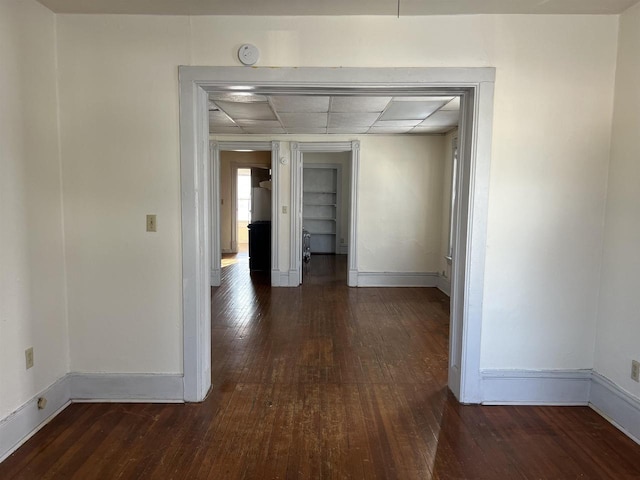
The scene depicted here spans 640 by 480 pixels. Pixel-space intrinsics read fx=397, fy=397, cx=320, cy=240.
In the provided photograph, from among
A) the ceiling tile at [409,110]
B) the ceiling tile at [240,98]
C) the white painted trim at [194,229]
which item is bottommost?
the white painted trim at [194,229]

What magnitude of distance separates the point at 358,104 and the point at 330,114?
1.89ft

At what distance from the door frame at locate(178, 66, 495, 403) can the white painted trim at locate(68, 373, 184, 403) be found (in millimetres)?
95

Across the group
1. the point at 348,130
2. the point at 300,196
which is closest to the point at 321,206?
the point at 300,196

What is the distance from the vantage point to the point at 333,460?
205 centimetres

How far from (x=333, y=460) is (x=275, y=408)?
62 cm

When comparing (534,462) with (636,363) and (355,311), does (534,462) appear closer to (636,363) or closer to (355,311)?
(636,363)

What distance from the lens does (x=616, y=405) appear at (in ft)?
7.92

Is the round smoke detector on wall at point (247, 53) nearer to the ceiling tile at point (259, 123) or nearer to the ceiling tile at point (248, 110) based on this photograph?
the ceiling tile at point (248, 110)

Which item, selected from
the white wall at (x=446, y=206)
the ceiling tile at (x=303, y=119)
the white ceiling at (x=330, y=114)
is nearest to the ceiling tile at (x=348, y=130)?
the white ceiling at (x=330, y=114)

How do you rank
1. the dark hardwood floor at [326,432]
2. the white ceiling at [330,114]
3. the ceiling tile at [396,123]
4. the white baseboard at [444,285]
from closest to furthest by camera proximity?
the dark hardwood floor at [326,432]
the white ceiling at [330,114]
the ceiling tile at [396,123]
the white baseboard at [444,285]

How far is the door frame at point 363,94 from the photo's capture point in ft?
8.05

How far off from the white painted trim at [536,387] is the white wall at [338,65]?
0.24 ft

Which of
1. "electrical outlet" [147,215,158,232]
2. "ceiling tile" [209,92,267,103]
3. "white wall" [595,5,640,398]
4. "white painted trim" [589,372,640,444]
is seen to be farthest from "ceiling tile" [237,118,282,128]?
"white painted trim" [589,372,640,444]

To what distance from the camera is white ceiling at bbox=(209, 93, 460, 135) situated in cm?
391
